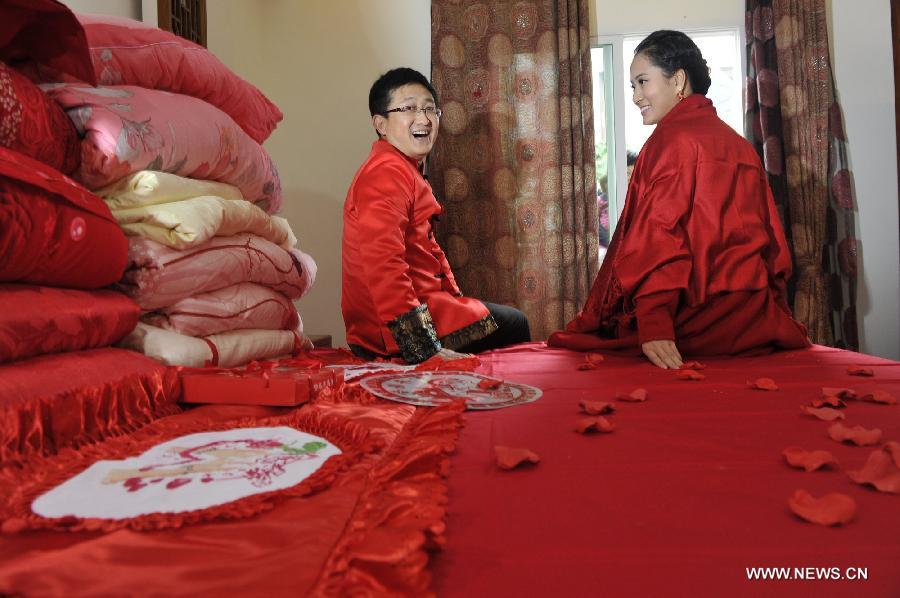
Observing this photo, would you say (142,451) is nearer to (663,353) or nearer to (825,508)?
(825,508)

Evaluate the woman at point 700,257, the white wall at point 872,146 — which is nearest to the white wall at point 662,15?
the white wall at point 872,146

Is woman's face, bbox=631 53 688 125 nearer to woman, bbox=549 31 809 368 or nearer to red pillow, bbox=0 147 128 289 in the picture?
woman, bbox=549 31 809 368

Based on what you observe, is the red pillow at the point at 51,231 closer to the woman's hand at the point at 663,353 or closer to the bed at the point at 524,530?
the bed at the point at 524,530

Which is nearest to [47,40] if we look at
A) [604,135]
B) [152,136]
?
[152,136]

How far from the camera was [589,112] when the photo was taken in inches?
126

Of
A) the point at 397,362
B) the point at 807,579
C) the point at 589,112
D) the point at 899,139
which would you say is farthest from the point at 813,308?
the point at 807,579

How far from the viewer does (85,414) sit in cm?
88

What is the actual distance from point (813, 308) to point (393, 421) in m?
2.78

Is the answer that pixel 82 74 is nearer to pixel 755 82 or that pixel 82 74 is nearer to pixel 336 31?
pixel 336 31

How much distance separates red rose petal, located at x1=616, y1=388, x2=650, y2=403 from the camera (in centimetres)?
121

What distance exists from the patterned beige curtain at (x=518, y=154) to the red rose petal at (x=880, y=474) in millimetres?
2482

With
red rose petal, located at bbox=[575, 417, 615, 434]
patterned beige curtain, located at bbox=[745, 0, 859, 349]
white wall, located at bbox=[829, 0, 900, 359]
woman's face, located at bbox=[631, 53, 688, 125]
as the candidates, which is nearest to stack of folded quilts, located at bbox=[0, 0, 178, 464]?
red rose petal, located at bbox=[575, 417, 615, 434]

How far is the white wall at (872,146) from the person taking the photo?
320 centimetres

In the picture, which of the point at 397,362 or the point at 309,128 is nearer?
the point at 397,362
